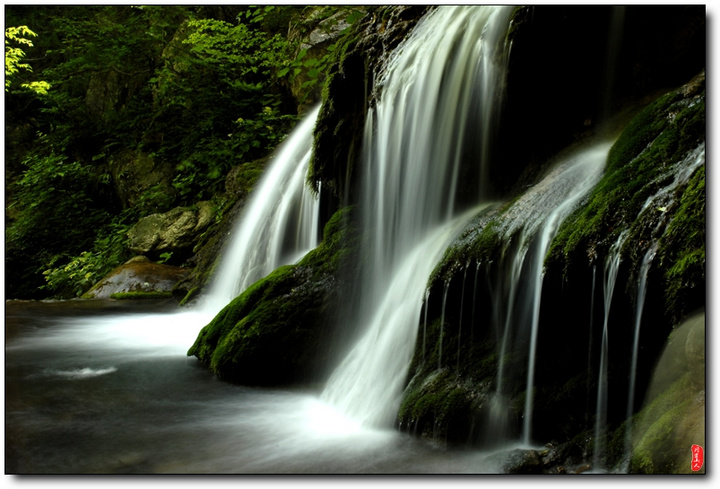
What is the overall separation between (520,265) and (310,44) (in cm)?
646

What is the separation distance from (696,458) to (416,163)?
2421mm

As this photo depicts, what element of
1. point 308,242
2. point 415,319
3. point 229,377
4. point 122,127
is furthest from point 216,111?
point 415,319

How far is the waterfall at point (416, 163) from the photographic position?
3.48 m

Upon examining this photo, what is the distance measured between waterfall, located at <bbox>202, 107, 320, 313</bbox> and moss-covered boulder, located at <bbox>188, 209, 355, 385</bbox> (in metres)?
1.52

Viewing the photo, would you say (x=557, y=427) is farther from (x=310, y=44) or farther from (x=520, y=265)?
(x=310, y=44)

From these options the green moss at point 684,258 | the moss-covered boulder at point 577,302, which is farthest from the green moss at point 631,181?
the green moss at point 684,258

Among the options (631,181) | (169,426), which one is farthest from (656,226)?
(169,426)

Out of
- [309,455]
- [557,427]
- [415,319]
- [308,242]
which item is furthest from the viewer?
[308,242]

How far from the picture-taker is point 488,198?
154 inches

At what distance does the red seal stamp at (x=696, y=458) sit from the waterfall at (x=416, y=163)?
143cm

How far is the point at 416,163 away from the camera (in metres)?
4.02

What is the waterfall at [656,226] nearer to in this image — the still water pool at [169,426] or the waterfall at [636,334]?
the waterfall at [636,334]

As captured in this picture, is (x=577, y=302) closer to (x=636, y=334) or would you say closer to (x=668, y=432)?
(x=636, y=334)

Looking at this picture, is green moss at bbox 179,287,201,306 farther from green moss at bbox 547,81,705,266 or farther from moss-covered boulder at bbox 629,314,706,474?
moss-covered boulder at bbox 629,314,706,474
